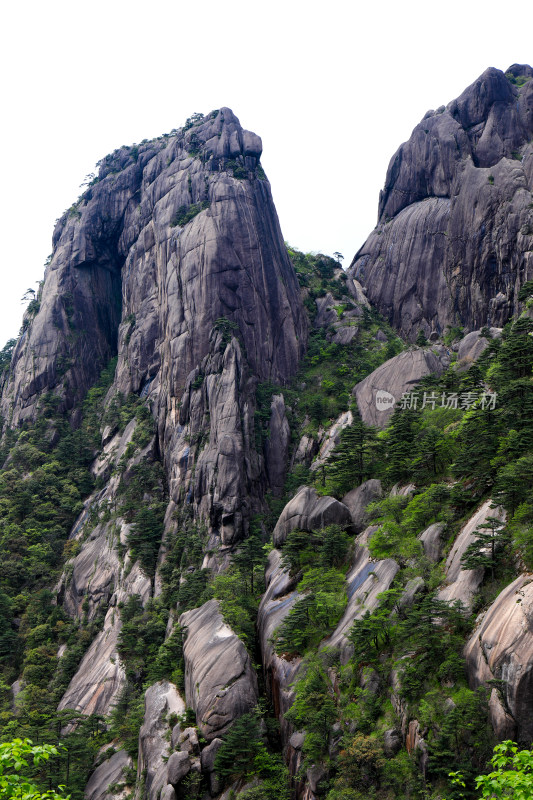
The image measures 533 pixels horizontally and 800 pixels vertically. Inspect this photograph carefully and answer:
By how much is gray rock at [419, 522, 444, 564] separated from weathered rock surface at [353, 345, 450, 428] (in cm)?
2293

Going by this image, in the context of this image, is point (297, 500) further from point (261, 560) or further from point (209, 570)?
point (209, 570)

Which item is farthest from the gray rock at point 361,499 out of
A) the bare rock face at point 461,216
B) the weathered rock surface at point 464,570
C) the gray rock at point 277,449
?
the bare rock face at point 461,216

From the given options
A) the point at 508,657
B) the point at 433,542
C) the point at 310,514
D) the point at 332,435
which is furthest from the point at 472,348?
the point at 508,657

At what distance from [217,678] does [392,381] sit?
2996 cm

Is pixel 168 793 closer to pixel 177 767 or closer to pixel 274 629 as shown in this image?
pixel 177 767

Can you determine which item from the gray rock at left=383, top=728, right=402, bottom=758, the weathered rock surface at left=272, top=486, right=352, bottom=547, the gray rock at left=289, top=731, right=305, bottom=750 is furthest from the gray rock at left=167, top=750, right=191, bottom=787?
the weathered rock surface at left=272, top=486, right=352, bottom=547

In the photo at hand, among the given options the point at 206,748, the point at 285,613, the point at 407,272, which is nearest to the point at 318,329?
the point at 407,272

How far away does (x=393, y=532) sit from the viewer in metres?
27.3

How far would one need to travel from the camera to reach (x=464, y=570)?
2106 cm

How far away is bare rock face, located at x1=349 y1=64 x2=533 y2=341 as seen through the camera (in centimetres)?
5831

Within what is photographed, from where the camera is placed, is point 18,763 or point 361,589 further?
point 361,589

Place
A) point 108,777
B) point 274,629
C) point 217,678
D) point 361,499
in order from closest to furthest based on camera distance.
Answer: point 217,678
point 274,629
point 361,499
point 108,777

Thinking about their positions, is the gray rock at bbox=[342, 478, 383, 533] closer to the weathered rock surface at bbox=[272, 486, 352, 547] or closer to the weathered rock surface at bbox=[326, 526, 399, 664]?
the weathered rock surface at bbox=[272, 486, 352, 547]

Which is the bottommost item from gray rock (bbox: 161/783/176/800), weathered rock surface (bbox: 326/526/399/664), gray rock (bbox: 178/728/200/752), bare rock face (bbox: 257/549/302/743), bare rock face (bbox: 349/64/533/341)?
gray rock (bbox: 161/783/176/800)
